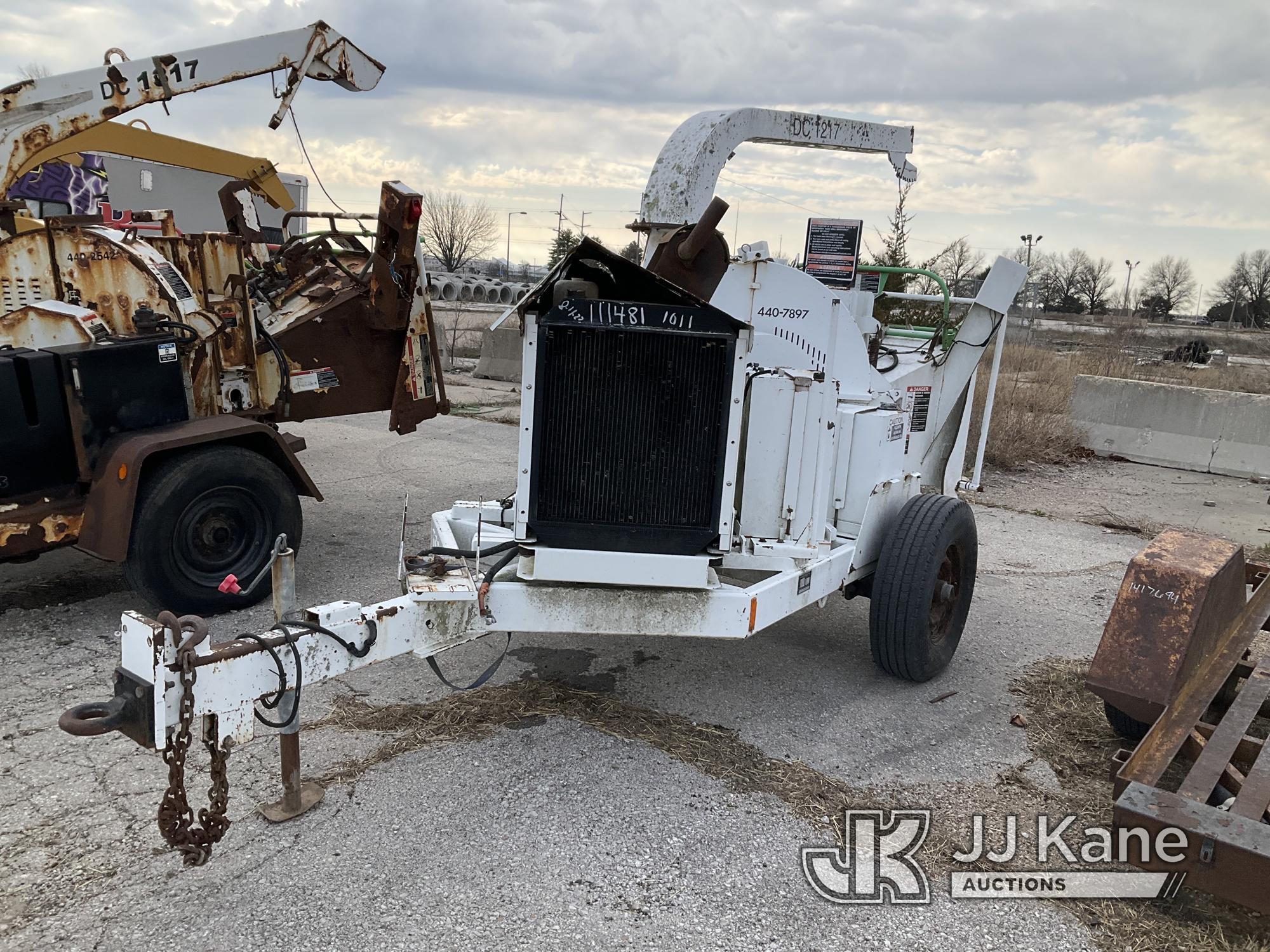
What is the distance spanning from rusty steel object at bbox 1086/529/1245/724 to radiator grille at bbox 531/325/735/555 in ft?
5.89

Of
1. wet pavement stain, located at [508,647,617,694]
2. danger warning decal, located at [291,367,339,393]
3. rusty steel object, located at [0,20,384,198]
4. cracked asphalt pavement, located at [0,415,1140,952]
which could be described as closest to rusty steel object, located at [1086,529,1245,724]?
cracked asphalt pavement, located at [0,415,1140,952]

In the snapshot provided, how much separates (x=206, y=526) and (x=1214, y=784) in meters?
4.70

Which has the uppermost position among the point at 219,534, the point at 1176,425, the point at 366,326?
the point at 366,326

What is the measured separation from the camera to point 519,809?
3328 millimetres

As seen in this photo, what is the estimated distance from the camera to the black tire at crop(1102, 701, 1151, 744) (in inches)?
154

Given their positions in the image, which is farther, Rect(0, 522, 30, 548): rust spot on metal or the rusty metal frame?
Rect(0, 522, 30, 548): rust spot on metal

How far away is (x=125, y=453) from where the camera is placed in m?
4.67

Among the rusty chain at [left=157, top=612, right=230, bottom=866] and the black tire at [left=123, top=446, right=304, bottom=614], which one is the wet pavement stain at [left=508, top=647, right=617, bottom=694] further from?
the rusty chain at [left=157, top=612, right=230, bottom=866]

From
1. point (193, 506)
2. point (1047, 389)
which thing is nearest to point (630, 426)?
point (193, 506)

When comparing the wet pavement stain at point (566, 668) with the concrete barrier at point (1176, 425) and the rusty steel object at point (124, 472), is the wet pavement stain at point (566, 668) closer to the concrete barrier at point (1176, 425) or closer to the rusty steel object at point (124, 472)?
the rusty steel object at point (124, 472)

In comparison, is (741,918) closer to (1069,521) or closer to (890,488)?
(890,488)

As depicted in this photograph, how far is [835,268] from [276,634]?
12.0 ft

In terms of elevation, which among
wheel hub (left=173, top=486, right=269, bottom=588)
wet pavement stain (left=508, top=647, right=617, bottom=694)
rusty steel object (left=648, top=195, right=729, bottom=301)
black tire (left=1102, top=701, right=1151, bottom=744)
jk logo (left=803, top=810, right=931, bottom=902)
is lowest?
wet pavement stain (left=508, top=647, right=617, bottom=694)

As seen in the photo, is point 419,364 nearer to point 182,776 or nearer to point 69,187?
point 182,776
